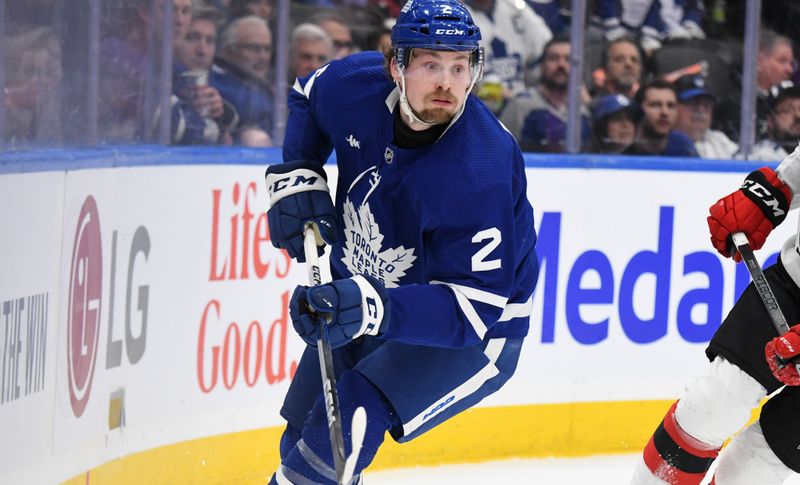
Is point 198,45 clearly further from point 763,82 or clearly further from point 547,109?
point 763,82

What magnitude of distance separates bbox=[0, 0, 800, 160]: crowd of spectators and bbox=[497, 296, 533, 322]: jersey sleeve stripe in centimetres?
117

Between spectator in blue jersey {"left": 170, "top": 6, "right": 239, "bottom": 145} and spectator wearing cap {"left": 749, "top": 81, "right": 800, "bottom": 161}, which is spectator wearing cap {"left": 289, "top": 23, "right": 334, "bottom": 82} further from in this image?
spectator wearing cap {"left": 749, "top": 81, "right": 800, "bottom": 161}

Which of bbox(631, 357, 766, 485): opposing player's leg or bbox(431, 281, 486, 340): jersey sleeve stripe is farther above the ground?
bbox(431, 281, 486, 340): jersey sleeve stripe

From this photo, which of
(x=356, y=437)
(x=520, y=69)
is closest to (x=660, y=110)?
(x=520, y=69)

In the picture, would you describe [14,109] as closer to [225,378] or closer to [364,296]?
[364,296]

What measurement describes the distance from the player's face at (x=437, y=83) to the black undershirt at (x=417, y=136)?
0.04 m

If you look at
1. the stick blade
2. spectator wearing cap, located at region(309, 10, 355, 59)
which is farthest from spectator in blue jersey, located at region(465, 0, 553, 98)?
the stick blade

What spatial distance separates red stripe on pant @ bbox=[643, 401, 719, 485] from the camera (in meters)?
2.98

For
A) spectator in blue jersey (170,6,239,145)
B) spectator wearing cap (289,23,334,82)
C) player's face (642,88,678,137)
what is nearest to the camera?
spectator in blue jersey (170,6,239,145)

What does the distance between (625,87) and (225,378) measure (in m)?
1.92

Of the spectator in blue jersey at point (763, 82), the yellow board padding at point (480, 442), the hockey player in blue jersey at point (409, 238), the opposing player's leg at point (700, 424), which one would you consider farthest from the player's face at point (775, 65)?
the hockey player in blue jersey at point (409, 238)

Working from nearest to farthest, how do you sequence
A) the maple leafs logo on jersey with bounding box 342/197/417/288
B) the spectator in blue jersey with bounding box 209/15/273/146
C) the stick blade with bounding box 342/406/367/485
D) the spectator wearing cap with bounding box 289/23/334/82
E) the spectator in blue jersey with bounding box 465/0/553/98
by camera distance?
the stick blade with bounding box 342/406/367/485
the maple leafs logo on jersey with bounding box 342/197/417/288
the spectator in blue jersey with bounding box 209/15/273/146
the spectator wearing cap with bounding box 289/23/334/82
the spectator in blue jersey with bounding box 465/0/553/98

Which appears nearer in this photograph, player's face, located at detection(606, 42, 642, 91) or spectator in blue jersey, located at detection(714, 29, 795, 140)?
player's face, located at detection(606, 42, 642, 91)

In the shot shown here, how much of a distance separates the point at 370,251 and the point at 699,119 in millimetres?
2598
